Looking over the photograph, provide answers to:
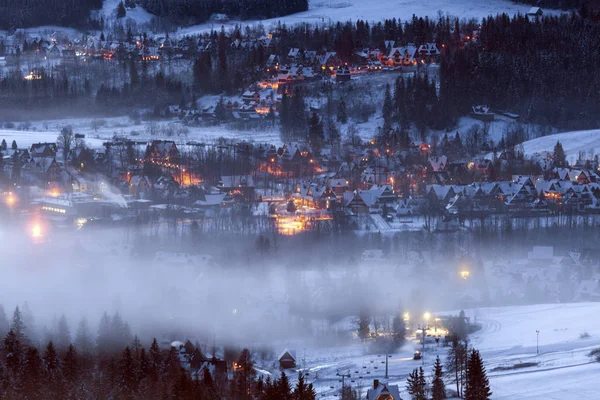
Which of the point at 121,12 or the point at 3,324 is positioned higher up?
the point at 121,12

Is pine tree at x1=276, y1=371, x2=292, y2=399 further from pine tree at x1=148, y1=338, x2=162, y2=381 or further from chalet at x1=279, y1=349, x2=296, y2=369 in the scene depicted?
chalet at x1=279, y1=349, x2=296, y2=369

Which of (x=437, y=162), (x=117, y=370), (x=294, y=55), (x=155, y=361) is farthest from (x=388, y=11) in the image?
(x=117, y=370)

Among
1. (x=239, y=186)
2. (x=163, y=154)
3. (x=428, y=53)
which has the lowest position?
(x=239, y=186)

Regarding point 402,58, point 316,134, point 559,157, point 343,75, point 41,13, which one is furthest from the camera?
point 41,13

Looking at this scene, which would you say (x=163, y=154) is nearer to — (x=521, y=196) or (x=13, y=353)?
(x=521, y=196)

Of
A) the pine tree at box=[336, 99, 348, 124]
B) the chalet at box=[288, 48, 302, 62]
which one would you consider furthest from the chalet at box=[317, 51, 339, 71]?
the pine tree at box=[336, 99, 348, 124]

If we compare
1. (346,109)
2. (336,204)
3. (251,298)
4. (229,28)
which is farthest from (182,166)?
(229,28)
